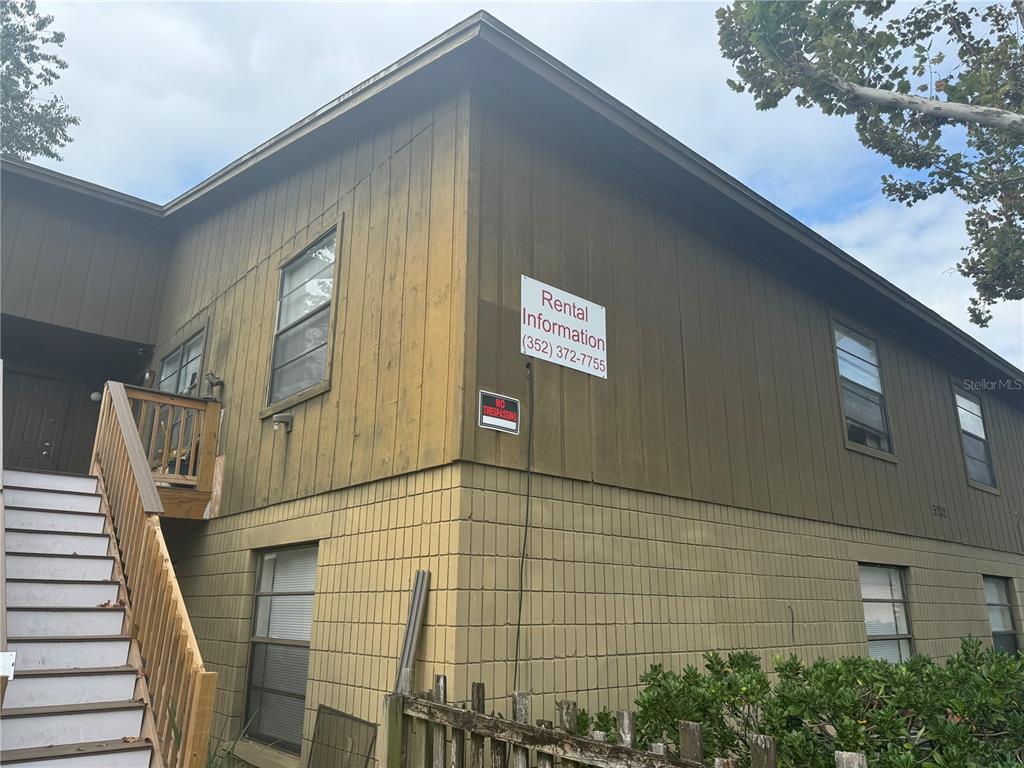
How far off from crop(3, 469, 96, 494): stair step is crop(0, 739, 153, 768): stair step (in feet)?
9.10

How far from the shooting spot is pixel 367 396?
5473 mm

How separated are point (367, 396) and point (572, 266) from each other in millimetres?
1979

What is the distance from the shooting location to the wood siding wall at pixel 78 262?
30.1 ft

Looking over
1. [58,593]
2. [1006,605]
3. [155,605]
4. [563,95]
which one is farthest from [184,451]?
[1006,605]

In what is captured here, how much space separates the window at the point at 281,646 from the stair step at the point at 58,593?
51.1 inches

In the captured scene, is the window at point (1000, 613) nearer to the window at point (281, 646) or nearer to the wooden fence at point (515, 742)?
the wooden fence at point (515, 742)

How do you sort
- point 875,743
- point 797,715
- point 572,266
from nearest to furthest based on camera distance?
point 875,743
point 797,715
point 572,266

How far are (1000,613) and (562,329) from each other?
381 inches

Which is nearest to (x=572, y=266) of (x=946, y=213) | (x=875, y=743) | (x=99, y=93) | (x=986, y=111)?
(x=986, y=111)

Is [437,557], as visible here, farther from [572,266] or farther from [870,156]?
[870,156]

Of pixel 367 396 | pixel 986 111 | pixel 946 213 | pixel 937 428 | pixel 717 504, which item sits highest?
pixel 946 213

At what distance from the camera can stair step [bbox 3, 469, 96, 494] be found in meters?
6.07

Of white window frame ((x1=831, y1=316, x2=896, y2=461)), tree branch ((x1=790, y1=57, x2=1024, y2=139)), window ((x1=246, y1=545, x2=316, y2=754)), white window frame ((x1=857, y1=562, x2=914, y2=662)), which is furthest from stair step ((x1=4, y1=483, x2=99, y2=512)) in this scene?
white window frame ((x1=831, y1=316, x2=896, y2=461))

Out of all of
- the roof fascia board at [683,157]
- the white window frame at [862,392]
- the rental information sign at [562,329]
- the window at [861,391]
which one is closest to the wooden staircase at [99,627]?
the rental information sign at [562,329]
